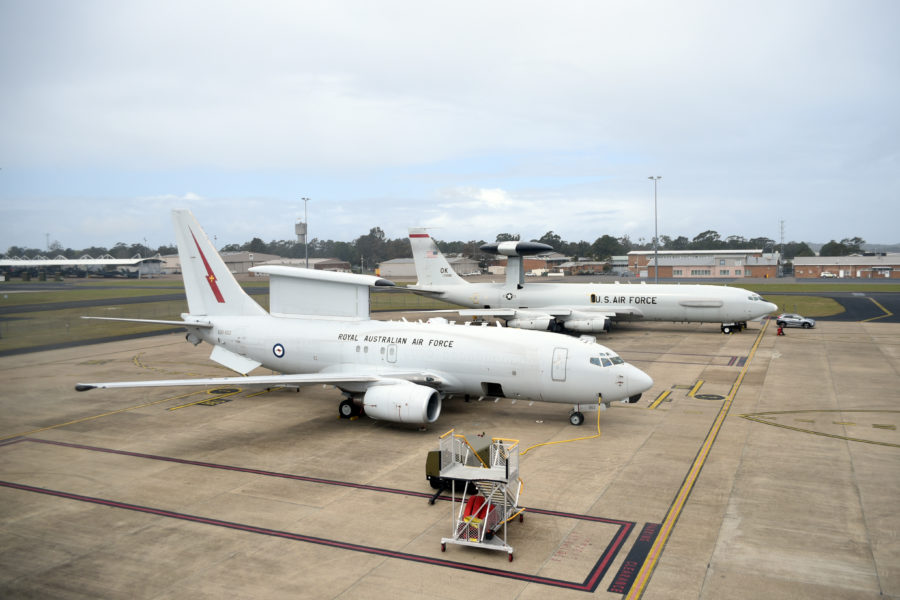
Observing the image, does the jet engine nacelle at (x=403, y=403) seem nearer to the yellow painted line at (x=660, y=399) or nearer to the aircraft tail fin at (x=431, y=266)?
→ the yellow painted line at (x=660, y=399)

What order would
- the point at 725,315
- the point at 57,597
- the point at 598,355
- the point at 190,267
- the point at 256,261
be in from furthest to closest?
the point at 256,261 → the point at 725,315 → the point at 190,267 → the point at 598,355 → the point at 57,597

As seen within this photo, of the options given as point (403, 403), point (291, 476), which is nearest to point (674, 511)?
point (403, 403)

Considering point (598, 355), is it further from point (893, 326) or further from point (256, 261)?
point (256, 261)

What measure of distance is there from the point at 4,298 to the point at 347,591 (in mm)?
28966

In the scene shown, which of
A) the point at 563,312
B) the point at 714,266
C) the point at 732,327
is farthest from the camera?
the point at 714,266

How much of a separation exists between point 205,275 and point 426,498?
17.5 meters

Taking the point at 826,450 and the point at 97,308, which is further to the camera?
the point at 97,308

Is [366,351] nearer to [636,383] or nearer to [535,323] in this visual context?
[636,383]

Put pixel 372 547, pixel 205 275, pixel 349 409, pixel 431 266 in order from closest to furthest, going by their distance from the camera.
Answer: pixel 372 547
pixel 349 409
pixel 205 275
pixel 431 266

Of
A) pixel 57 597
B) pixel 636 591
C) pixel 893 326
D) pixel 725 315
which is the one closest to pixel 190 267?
pixel 57 597

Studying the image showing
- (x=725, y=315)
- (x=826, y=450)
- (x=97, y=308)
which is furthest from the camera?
(x=97, y=308)

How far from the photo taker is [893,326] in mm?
51844

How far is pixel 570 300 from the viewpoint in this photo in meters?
51.9

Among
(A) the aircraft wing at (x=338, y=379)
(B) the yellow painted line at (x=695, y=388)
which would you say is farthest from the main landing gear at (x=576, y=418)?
(B) the yellow painted line at (x=695, y=388)
